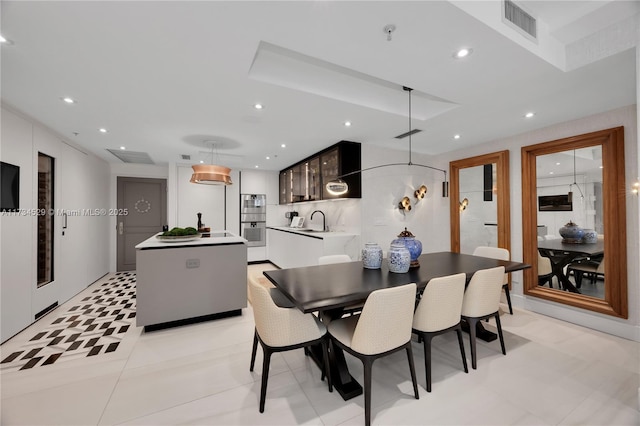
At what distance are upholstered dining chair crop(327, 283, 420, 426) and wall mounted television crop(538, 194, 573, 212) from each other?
299 cm

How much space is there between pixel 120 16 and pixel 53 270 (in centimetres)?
380

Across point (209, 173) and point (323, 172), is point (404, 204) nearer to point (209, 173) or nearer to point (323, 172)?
point (323, 172)

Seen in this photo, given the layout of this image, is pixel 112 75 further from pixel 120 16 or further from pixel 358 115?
pixel 358 115

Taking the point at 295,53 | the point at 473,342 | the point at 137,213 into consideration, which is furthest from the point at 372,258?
the point at 137,213

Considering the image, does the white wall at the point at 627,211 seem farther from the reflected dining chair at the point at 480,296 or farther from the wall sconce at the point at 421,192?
the reflected dining chair at the point at 480,296

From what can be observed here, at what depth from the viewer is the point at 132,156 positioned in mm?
5039

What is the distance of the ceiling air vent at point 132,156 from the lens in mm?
4698

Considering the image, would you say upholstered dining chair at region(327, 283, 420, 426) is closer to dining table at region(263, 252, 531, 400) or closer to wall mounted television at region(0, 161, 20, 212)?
dining table at region(263, 252, 531, 400)

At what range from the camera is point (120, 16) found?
1448 millimetres

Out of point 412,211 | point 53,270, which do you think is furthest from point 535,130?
point 53,270

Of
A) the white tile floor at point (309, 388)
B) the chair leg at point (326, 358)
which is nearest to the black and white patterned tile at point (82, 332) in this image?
the white tile floor at point (309, 388)

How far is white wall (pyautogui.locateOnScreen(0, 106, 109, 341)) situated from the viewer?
267 centimetres

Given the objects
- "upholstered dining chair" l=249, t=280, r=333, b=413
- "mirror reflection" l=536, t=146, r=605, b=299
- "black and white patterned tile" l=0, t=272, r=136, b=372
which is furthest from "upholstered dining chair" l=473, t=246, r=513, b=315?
"black and white patterned tile" l=0, t=272, r=136, b=372

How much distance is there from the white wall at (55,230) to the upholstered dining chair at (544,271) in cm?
627
